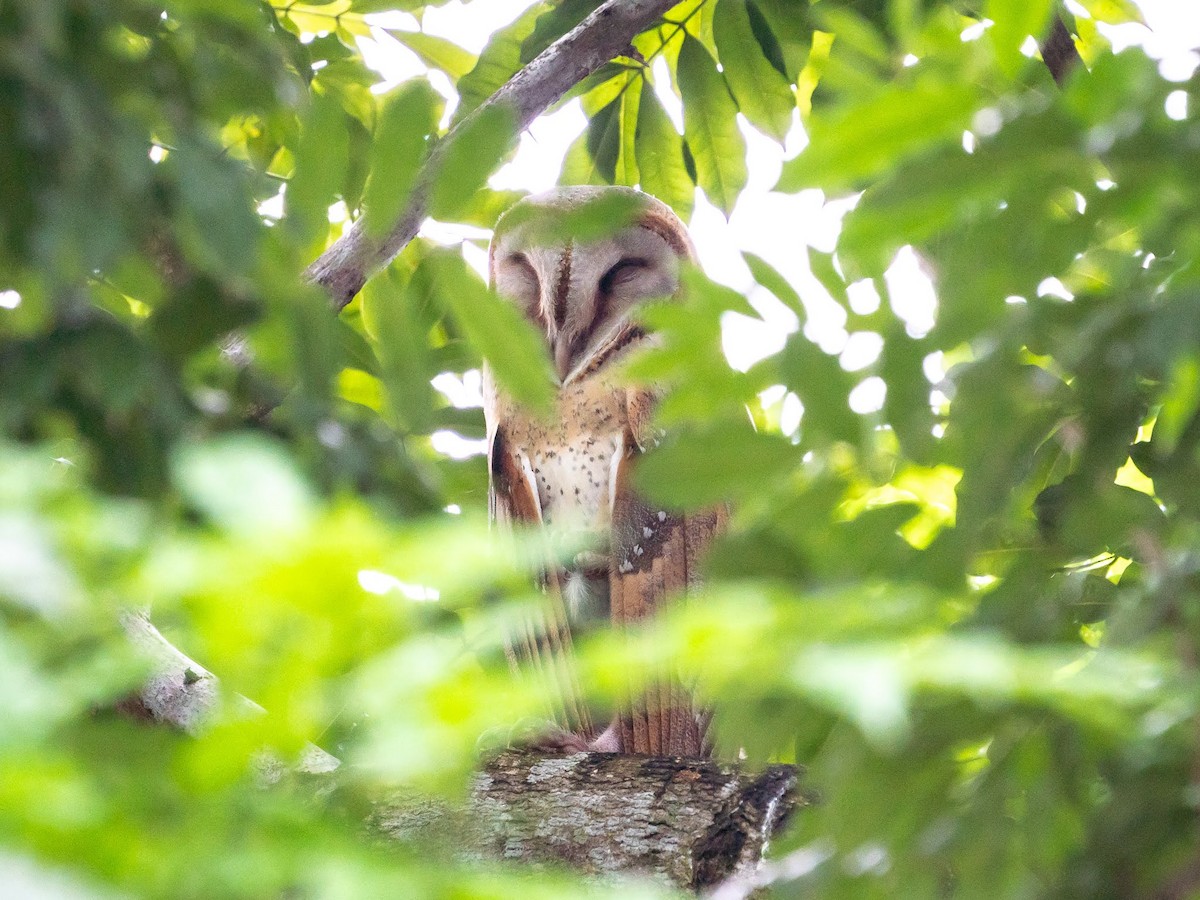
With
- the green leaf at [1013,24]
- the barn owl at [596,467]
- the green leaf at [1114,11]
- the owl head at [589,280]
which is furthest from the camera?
the owl head at [589,280]

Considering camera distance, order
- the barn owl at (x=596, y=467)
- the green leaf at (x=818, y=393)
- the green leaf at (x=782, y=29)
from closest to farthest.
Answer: the green leaf at (x=818, y=393) < the green leaf at (x=782, y=29) < the barn owl at (x=596, y=467)

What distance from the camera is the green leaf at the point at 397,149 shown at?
48cm

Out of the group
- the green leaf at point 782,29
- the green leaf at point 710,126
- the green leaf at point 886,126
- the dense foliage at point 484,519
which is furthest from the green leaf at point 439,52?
the green leaf at point 886,126

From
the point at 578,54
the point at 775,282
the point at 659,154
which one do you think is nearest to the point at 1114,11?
the point at 659,154

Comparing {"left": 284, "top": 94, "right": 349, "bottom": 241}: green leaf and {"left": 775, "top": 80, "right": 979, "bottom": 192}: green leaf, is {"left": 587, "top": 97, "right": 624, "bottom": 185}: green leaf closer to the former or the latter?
{"left": 284, "top": 94, "right": 349, "bottom": 241}: green leaf

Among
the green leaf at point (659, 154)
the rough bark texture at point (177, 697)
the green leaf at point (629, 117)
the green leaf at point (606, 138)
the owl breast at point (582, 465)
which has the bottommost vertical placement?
the rough bark texture at point (177, 697)

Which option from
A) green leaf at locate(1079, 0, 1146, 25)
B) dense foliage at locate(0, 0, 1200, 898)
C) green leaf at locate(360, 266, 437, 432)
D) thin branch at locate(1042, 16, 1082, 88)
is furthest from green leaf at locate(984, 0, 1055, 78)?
green leaf at locate(1079, 0, 1146, 25)

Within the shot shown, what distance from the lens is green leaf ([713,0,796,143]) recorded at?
1507mm

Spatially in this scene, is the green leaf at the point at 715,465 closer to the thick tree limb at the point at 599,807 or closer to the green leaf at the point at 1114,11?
the thick tree limb at the point at 599,807

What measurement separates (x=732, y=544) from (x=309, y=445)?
24cm

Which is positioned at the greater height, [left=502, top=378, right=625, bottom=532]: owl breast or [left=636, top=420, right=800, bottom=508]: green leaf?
[left=502, top=378, right=625, bottom=532]: owl breast

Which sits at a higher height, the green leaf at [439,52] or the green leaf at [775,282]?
the green leaf at [439,52]

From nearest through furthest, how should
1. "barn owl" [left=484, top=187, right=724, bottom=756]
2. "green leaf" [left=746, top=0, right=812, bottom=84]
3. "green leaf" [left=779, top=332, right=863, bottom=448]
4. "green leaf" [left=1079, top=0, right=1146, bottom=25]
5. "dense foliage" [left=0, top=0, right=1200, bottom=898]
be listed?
"dense foliage" [left=0, top=0, right=1200, bottom=898] → "green leaf" [left=779, top=332, right=863, bottom=448] → "green leaf" [left=746, top=0, right=812, bottom=84] → "green leaf" [left=1079, top=0, right=1146, bottom=25] → "barn owl" [left=484, top=187, right=724, bottom=756]

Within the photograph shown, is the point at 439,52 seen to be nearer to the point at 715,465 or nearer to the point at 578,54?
the point at 578,54
